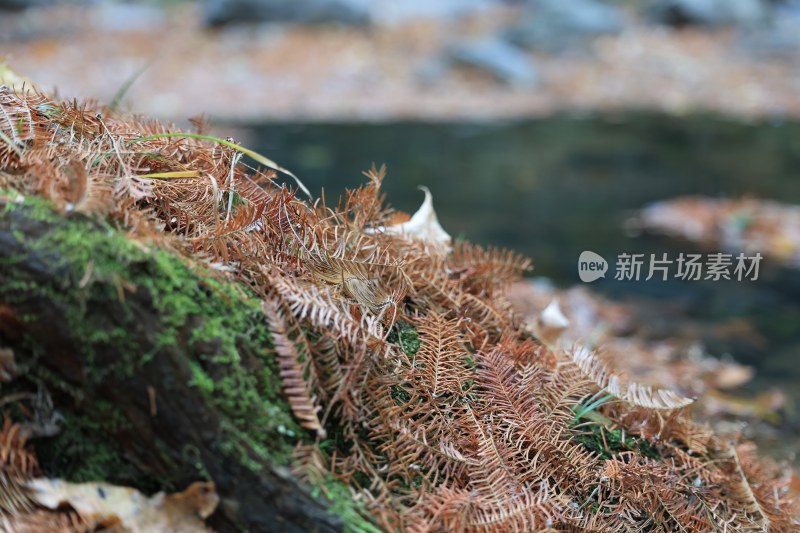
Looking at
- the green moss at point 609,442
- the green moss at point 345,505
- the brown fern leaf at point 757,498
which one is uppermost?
the green moss at point 345,505

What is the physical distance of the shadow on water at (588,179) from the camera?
440cm

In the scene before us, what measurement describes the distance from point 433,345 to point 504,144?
7.80 m

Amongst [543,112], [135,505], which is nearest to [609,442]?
[135,505]

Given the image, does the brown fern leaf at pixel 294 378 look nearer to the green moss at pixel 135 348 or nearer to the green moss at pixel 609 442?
the green moss at pixel 135 348

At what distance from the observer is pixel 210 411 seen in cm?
96

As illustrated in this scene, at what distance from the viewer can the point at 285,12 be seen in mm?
13102

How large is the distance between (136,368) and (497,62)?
11289 mm

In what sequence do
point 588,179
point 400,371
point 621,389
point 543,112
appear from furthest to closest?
point 543,112, point 588,179, point 621,389, point 400,371

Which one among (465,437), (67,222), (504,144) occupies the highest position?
(67,222)

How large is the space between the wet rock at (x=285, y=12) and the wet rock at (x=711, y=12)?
6.57 m

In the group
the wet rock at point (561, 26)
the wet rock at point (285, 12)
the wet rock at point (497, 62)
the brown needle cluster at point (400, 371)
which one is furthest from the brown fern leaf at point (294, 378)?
the wet rock at point (285, 12)

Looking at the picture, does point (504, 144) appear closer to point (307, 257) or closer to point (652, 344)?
point (652, 344)

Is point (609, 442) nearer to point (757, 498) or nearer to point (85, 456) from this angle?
point (757, 498)

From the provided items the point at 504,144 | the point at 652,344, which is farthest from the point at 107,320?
the point at 504,144
